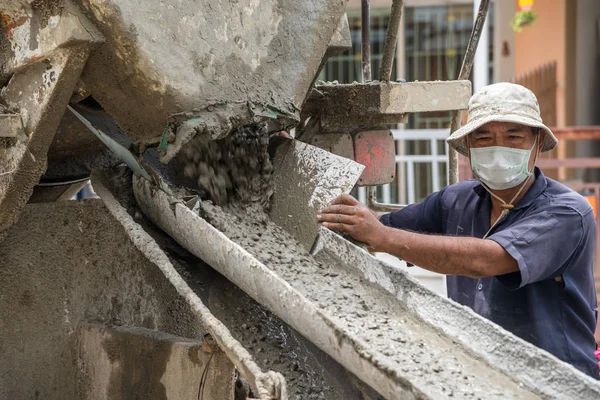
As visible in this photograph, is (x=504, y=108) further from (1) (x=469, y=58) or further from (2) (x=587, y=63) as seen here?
(2) (x=587, y=63)

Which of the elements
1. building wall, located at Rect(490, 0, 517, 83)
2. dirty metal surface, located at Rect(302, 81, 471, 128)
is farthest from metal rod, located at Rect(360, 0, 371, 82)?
building wall, located at Rect(490, 0, 517, 83)

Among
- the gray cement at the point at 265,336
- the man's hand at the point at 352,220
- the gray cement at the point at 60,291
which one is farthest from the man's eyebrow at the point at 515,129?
the gray cement at the point at 60,291

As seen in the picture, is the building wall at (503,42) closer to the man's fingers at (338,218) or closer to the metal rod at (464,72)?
the metal rod at (464,72)

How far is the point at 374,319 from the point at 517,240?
21.9 inches

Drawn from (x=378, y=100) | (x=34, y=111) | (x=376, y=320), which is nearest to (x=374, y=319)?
(x=376, y=320)

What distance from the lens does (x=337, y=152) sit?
11.9ft

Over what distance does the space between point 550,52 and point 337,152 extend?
24.5 ft

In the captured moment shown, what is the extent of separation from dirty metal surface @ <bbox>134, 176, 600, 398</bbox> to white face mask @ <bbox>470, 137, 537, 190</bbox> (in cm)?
55

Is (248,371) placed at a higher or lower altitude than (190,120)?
lower

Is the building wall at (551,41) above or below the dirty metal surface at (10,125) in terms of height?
above

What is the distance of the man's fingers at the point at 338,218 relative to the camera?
2533 millimetres

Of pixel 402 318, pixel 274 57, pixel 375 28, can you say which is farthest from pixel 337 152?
pixel 375 28

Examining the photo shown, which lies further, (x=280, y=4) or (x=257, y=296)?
(x=280, y=4)

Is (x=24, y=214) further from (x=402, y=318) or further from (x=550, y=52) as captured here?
(x=550, y=52)
